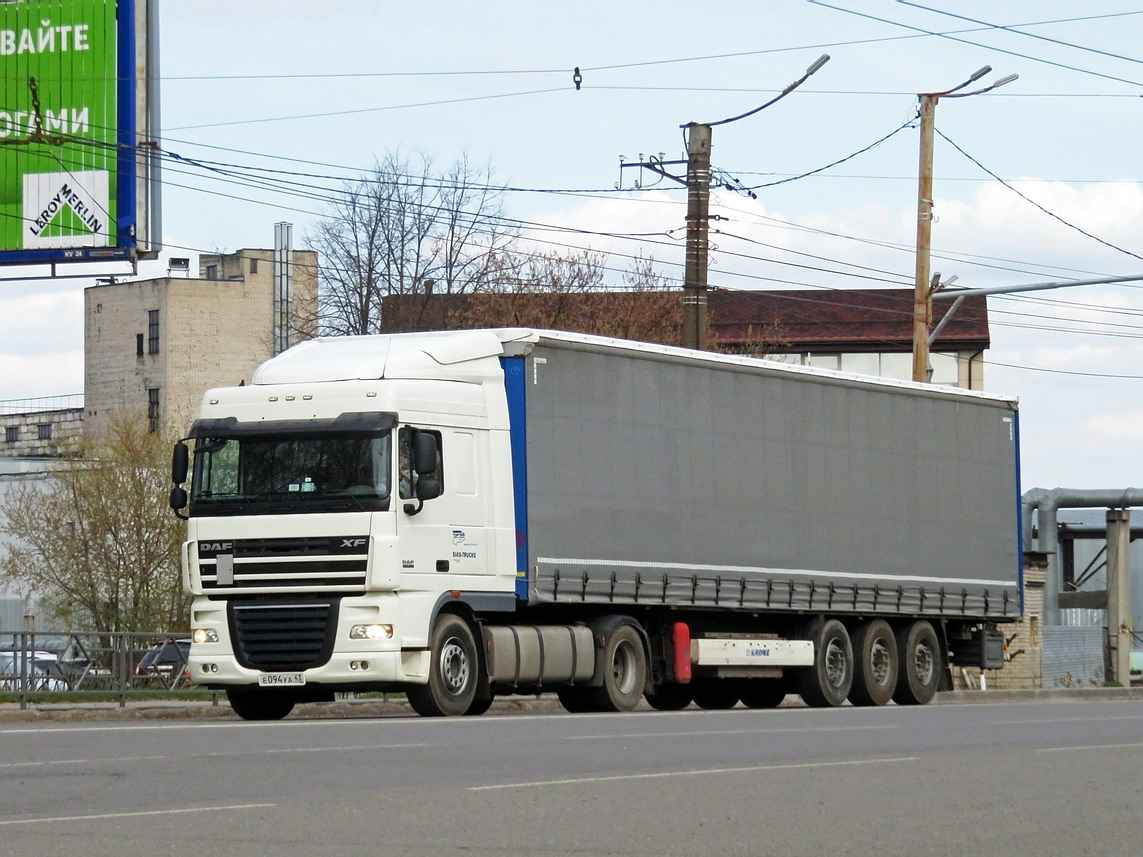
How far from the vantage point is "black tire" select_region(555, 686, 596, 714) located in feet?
72.6

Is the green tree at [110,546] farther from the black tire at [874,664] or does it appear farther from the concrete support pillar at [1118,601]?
the black tire at [874,664]

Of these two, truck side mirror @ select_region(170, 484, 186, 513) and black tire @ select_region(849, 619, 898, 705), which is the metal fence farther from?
black tire @ select_region(849, 619, 898, 705)

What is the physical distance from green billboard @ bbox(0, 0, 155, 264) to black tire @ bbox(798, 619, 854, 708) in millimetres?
20257

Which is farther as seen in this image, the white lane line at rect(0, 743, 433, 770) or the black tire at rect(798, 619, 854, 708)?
the black tire at rect(798, 619, 854, 708)

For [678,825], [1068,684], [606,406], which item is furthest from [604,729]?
[1068,684]

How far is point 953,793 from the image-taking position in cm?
1080

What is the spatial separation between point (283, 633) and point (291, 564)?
26.4 inches

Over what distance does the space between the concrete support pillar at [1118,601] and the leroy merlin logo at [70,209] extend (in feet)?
83.6

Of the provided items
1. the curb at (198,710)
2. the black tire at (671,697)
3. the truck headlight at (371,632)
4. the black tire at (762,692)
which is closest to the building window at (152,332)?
the curb at (198,710)

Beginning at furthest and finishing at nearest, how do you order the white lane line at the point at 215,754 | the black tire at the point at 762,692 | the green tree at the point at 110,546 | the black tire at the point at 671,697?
the green tree at the point at 110,546
the black tire at the point at 762,692
the black tire at the point at 671,697
the white lane line at the point at 215,754

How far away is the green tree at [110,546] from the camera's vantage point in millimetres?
48000

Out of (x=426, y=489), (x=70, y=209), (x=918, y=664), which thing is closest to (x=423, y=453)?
(x=426, y=489)

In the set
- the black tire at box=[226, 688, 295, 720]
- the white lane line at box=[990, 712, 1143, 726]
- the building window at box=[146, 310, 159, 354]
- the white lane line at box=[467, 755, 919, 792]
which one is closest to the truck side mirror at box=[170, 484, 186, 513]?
the black tire at box=[226, 688, 295, 720]

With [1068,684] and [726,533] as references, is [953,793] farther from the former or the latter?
[1068,684]
